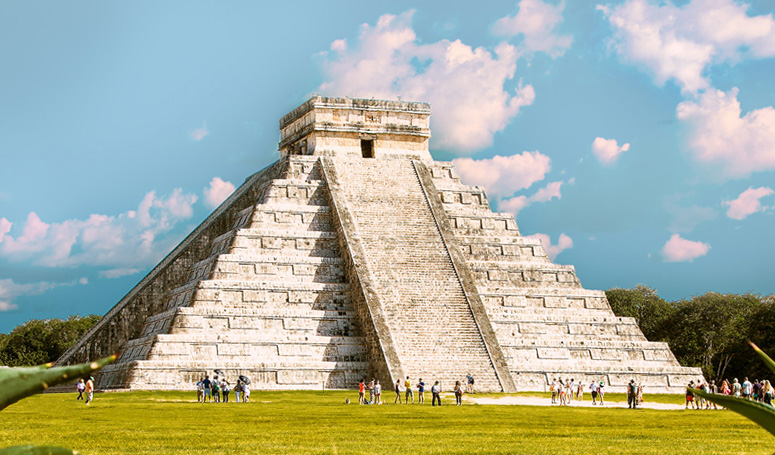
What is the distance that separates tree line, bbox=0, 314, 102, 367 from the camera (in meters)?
53.0

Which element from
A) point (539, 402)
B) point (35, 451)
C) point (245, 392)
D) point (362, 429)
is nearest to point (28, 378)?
point (35, 451)

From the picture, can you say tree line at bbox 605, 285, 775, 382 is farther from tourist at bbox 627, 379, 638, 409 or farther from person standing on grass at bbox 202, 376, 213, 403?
person standing on grass at bbox 202, 376, 213, 403

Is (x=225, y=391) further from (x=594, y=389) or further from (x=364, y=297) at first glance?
(x=594, y=389)

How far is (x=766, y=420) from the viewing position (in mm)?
1957

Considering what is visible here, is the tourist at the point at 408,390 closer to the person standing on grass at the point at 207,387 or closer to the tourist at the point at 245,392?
the tourist at the point at 245,392

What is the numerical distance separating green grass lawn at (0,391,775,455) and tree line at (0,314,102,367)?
108 feet

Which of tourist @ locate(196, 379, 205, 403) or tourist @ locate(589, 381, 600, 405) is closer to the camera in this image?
tourist @ locate(196, 379, 205, 403)

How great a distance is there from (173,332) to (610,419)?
1316cm

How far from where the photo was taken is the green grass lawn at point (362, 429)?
1254 cm

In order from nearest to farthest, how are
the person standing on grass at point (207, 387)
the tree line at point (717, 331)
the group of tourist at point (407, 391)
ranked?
the group of tourist at point (407, 391) < the person standing on grass at point (207, 387) < the tree line at point (717, 331)

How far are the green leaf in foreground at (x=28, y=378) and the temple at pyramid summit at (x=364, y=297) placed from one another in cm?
2428

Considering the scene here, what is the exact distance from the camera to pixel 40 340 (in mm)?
54625

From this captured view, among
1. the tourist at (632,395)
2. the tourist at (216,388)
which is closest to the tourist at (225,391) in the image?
the tourist at (216,388)

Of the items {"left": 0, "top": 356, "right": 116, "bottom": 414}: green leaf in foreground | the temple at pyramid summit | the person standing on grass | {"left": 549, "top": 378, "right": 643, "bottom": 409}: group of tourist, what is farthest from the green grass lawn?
{"left": 0, "top": 356, "right": 116, "bottom": 414}: green leaf in foreground
